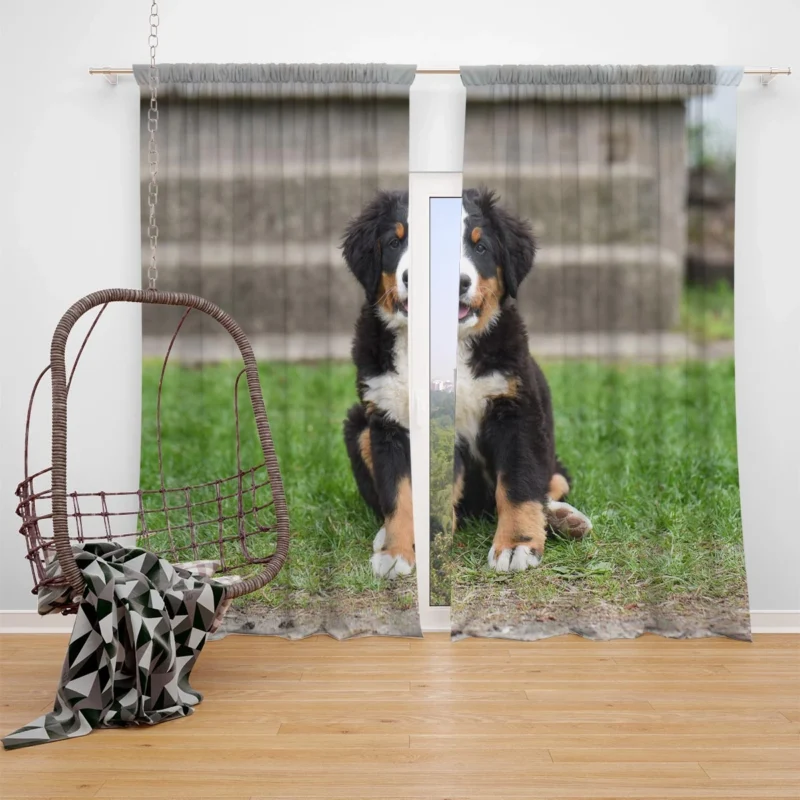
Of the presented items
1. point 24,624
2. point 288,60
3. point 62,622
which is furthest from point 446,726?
point 288,60

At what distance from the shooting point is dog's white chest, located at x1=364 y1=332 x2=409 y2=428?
3330mm

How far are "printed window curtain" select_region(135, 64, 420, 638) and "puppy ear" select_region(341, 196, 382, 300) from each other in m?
0.02

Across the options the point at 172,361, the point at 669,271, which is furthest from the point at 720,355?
the point at 172,361

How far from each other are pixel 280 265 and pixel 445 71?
3.32ft

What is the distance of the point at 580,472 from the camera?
336cm

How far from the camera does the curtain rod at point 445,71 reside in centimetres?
327

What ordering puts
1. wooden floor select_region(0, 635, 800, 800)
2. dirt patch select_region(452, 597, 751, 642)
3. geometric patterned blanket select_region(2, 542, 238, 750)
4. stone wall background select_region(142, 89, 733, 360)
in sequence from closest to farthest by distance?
1. wooden floor select_region(0, 635, 800, 800)
2. geometric patterned blanket select_region(2, 542, 238, 750)
3. dirt patch select_region(452, 597, 751, 642)
4. stone wall background select_region(142, 89, 733, 360)

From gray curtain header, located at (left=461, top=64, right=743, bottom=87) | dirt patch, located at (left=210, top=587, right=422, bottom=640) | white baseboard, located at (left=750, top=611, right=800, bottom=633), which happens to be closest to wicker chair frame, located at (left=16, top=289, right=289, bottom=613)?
dirt patch, located at (left=210, top=587, right=422, bottom=640)

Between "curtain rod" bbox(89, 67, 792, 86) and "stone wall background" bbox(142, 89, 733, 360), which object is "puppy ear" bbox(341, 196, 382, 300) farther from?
"curtain rod" bbox(89, 67, 792, 86)

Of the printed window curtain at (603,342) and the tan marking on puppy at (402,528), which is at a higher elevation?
the printed window curtain at (603,342)

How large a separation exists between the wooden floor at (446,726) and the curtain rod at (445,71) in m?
2.24

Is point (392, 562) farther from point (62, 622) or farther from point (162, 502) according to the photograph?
point (62, 622)

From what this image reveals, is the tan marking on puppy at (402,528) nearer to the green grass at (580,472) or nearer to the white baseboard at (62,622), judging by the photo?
the green grass at (580,472)

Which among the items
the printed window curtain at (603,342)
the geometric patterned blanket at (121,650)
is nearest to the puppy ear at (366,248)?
the printed window curtain at (603,342)
